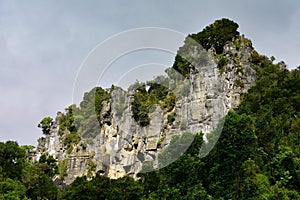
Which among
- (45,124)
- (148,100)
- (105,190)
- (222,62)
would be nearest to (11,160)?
(105,190)

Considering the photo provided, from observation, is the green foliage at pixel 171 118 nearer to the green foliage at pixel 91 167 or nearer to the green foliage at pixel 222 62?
the green foliage at pixel 222 62

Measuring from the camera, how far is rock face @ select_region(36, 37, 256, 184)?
31641mm

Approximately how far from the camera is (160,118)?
34.6 meters

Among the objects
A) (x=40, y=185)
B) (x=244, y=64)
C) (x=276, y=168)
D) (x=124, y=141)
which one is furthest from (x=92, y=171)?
(x=276, y=168)

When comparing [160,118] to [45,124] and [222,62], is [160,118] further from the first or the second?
[45,124]

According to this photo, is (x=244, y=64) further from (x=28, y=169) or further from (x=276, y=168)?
(x=28, y=169)

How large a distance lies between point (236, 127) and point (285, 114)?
7.97 m

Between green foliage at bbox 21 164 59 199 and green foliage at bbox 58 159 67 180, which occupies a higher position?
green foliage at bbox 58 159 67 180

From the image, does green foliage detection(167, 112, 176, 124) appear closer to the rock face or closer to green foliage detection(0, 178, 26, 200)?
the rock face

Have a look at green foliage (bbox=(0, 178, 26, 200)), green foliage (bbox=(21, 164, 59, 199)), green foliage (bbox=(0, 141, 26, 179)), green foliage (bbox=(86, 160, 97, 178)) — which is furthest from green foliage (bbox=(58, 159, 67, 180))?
green foliage (bbox=(0, 178, 26, 200))

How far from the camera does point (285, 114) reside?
25.6m

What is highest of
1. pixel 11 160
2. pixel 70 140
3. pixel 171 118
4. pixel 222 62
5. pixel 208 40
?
pixel 208 40

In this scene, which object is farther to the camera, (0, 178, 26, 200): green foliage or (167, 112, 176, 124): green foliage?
(167, 112, 176, 124): green foliage

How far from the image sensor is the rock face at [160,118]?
31641 mm
